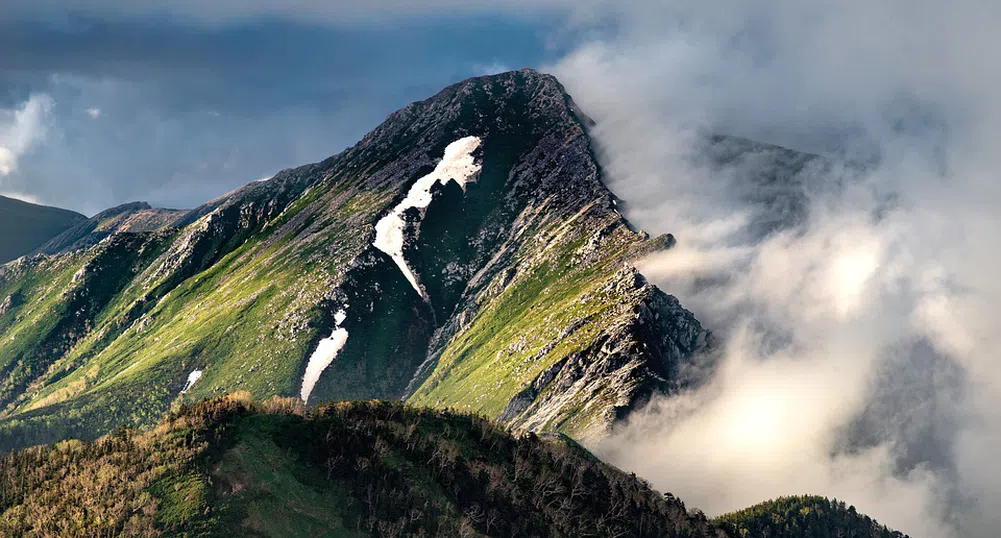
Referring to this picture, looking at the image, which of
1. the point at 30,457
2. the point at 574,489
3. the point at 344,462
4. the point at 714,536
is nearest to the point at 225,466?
the point at 344,462

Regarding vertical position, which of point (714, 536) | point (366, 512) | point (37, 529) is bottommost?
point (37, 529)

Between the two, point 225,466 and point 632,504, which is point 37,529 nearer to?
point 225,466

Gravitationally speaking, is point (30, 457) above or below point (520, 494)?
below

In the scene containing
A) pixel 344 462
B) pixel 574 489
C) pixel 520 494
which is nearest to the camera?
pixel 344 462
